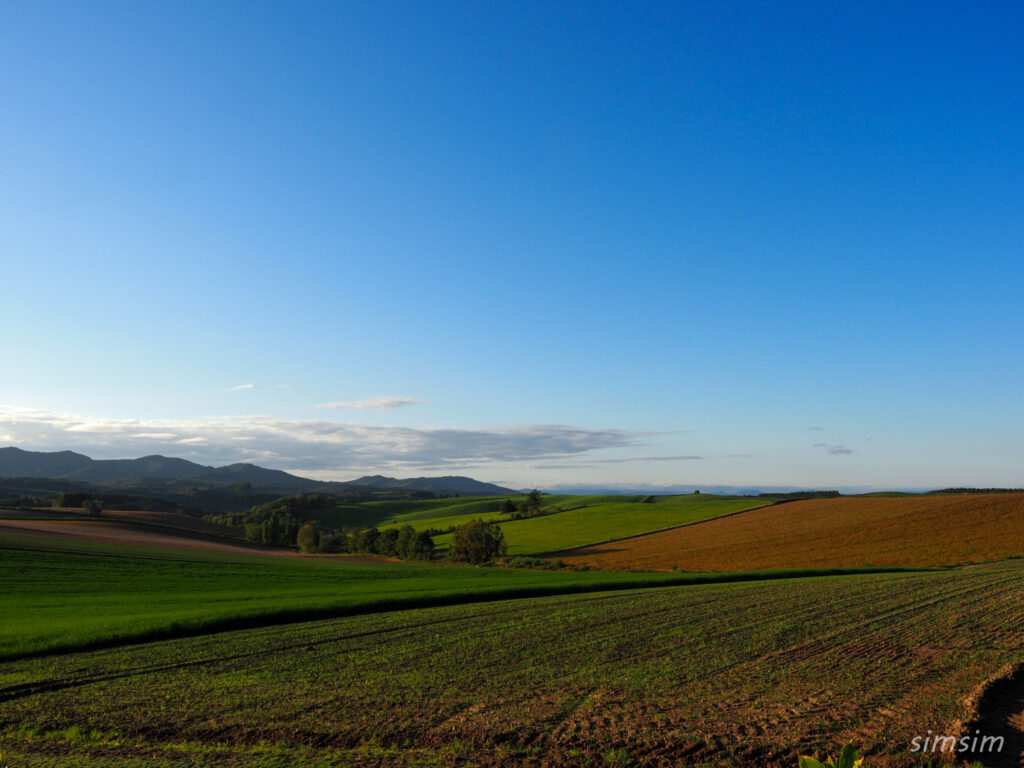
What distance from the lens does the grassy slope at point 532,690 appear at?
985 cm

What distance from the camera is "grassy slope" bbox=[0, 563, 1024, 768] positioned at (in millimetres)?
9852

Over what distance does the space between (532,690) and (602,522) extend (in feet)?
285

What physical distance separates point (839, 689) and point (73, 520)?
99862 millimetres

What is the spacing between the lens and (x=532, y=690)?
1324cm

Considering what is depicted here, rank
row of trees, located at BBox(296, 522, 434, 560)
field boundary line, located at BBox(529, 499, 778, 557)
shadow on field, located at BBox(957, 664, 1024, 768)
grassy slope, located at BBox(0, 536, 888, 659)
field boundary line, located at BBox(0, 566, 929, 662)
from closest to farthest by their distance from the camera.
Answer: shadow on field, located at BBox(957, 664, 1024, 768), field boundary line, located at BBox(0, 566, 929, 662), grassy slope, located at BBox(0, 536, 888, 659), field boundary line, located at BBox(529, 499, 778, 557), row of trees, located at BBox(296, 522, 434, 560)

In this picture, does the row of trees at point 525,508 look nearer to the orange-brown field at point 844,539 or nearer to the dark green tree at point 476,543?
the orange-brown field at point 844,539

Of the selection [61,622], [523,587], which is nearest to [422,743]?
[61,622]

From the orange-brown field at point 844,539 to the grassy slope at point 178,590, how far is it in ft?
58.6

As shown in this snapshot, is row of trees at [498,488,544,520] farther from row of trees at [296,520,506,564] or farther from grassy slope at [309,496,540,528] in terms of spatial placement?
row of trees at [296,520,506,564]

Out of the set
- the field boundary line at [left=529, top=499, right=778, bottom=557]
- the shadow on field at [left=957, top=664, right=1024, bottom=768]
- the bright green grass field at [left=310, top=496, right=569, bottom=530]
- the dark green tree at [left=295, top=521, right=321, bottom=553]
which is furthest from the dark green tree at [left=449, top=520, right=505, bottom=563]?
the bright green grass field at [left=310, top=496, right=569, bottom=530]

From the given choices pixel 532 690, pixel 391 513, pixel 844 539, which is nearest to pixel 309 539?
pixel 844 539

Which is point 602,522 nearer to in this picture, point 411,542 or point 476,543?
point 411,542

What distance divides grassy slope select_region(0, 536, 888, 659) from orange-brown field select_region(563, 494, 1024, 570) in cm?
1787

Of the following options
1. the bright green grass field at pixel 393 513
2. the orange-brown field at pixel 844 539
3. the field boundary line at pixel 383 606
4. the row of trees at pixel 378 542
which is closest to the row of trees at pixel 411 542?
the row of trees at pixel 378 542
